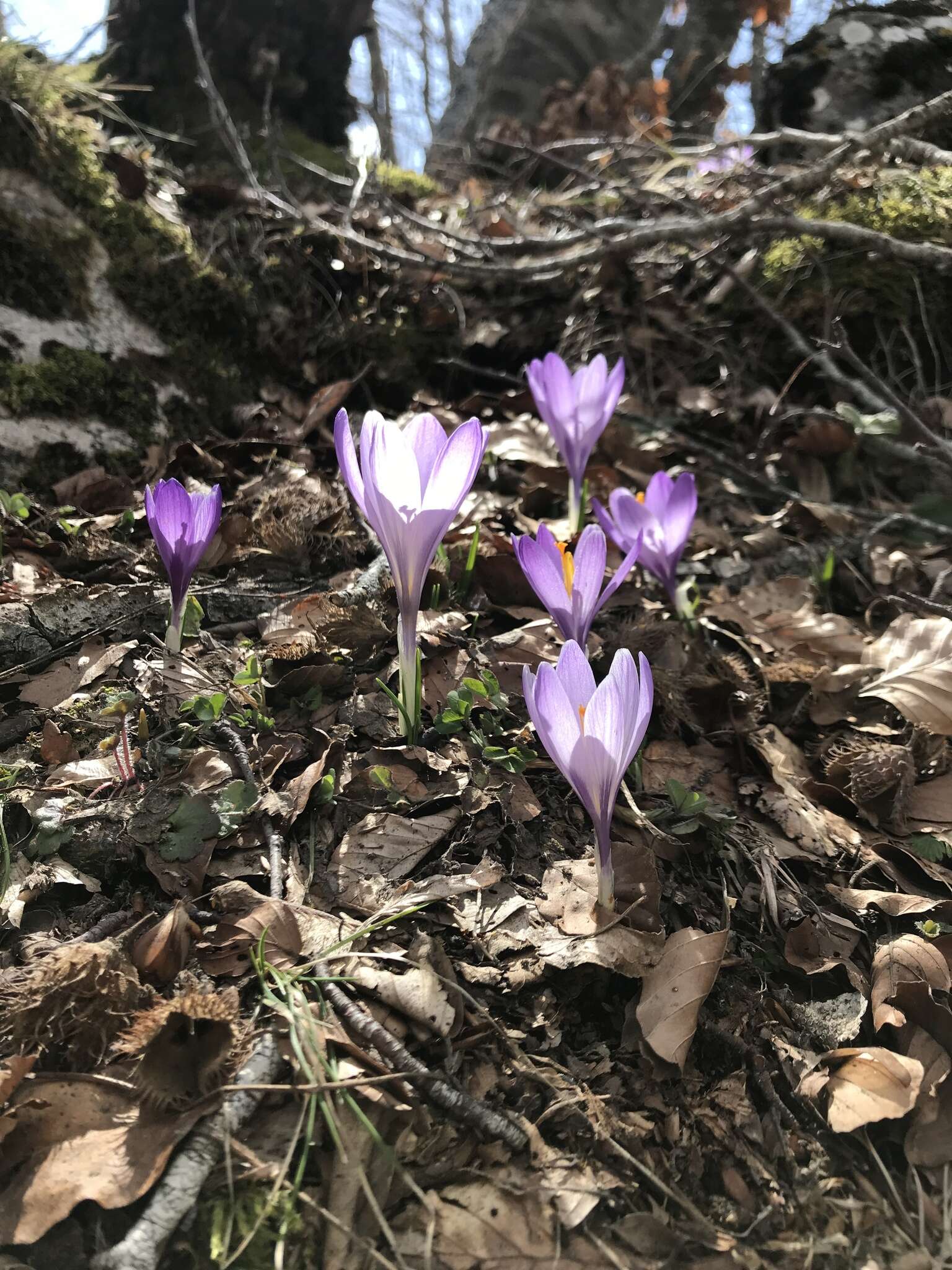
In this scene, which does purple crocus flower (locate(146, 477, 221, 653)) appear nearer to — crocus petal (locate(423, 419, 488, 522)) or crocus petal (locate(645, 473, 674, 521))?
crocus petal (locate(423, 419, 488, 522))

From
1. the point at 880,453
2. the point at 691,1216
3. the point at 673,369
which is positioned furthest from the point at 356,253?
the point at 691,1216

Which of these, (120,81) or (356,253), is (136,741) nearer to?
(356,253)

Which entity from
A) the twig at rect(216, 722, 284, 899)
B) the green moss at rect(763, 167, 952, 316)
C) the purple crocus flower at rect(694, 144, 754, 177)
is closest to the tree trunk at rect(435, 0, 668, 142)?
the purple crocus flower at rect(694, 144, 754, 177)

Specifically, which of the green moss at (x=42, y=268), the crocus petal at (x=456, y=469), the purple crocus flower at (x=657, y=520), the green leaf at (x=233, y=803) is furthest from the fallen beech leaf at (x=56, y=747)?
the green moss at (x=42, y=268)

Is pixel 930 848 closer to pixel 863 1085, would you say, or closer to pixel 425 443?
pixel 863 1085

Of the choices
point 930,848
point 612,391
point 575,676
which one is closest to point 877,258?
point 612,391

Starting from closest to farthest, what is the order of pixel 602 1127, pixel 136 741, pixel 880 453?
pixel 602 1127 < pixel 136 741 < pixel 880 453
